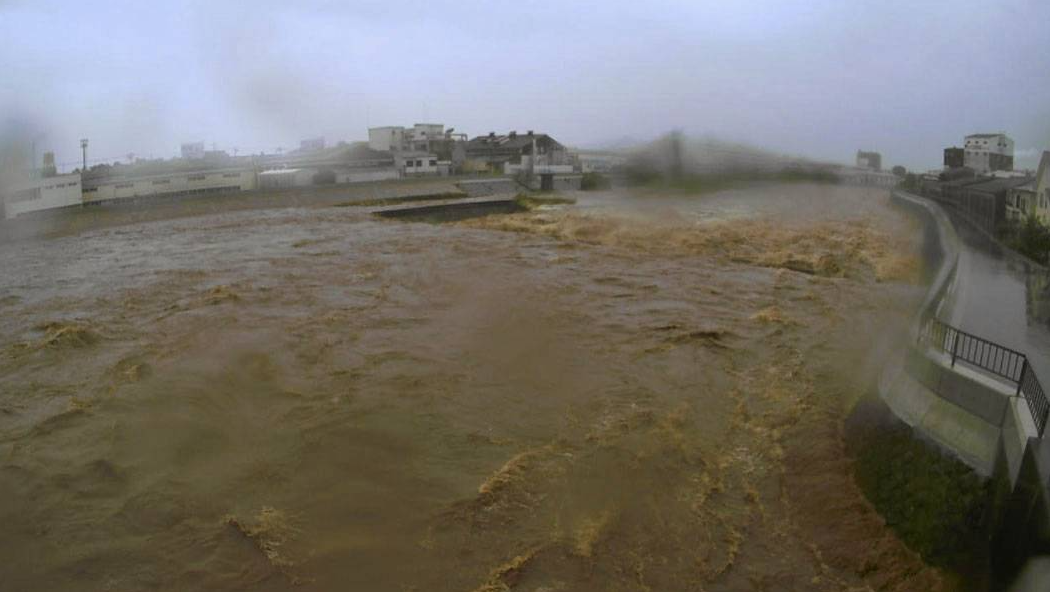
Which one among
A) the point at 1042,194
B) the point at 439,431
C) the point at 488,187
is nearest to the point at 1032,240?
the point at 1042,194

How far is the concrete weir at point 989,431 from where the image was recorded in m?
2.61

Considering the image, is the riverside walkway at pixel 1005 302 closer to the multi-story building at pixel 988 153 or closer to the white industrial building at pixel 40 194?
the multi-story building at pixel 988 153

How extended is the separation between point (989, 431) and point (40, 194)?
46.1ft

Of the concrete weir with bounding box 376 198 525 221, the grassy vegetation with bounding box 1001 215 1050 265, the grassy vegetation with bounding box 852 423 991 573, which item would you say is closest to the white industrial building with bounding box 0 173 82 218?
the concrete weir with bounding box 376 198 525 221

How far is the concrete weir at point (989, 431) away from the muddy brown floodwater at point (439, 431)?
Result: 0.37 meters

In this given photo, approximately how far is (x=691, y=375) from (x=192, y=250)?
328 inches

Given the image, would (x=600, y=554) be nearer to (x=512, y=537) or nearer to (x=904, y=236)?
(x=512, y=537)

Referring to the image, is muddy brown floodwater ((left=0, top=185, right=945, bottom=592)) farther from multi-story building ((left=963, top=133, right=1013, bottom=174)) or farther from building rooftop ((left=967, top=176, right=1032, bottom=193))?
multi-story building ((left=963, top=133, right=1013, bottom=174))

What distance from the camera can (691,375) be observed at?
516cm

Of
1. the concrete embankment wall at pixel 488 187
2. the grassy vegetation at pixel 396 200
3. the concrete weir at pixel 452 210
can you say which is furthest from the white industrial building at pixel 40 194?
the concrete embankment wall at pixel 488 187

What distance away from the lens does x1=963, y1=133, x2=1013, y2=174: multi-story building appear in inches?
413

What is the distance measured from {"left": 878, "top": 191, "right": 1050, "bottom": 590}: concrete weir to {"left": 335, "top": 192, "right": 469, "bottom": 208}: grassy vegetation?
48.0ft

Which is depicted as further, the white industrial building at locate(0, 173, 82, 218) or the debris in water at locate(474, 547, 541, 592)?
the white industrial building at locate(0, 173, 82, 218)

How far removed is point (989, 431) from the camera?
3078mm
